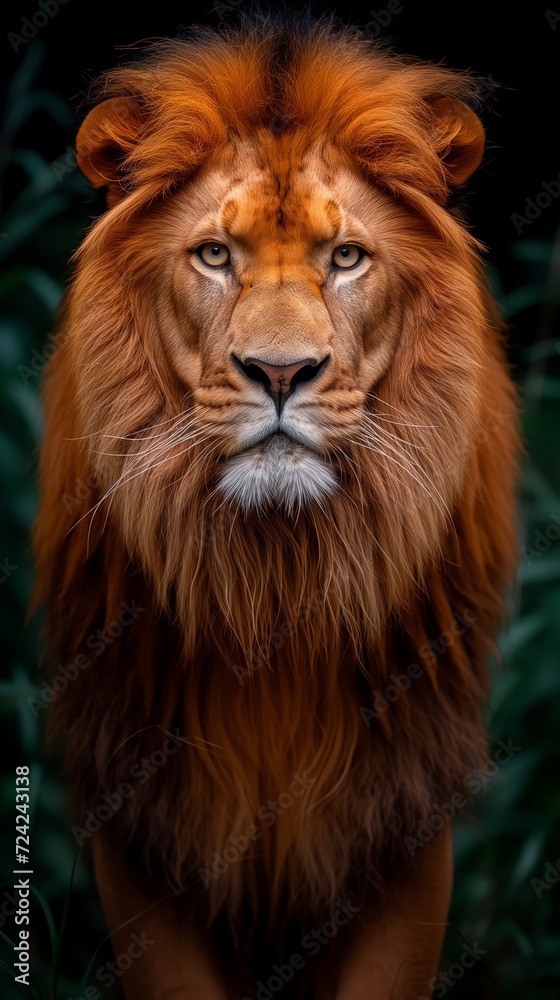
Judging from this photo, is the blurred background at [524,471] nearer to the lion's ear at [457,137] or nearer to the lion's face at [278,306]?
the lion's ear at [457,137]

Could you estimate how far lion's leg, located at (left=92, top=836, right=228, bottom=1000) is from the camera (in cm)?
246

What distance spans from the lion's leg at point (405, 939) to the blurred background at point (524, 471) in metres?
0.74

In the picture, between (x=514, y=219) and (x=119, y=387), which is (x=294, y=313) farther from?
(x=514, y=219)

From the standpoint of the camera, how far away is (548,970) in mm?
3377

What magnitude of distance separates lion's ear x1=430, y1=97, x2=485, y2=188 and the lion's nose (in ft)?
1.98

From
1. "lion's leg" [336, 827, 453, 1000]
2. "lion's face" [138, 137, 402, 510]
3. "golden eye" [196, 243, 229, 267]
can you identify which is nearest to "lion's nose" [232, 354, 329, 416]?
"lion's face" [138, 137, 402, 510]

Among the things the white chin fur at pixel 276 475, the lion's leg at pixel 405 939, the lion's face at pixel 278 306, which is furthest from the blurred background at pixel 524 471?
the white chin fur at pixel 276 475

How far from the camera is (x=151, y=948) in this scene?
8.09 feet

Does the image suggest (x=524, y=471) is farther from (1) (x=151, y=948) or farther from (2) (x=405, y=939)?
(1) (x=151, y=948)

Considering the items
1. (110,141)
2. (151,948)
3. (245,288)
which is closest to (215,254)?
(245,288)

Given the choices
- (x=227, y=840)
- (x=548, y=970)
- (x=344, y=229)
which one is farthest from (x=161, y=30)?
(x=548, y=970)

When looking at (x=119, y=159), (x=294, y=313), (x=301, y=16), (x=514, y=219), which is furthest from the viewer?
(x=514, y=219)

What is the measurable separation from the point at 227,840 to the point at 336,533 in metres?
0.72

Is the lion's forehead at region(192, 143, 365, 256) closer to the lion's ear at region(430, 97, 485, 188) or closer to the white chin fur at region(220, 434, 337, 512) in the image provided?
the lion's ear at region(430, 97, 485, 188)
